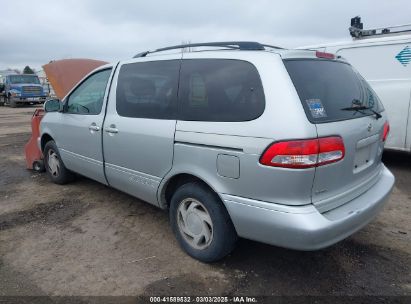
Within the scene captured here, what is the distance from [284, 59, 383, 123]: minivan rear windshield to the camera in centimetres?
256

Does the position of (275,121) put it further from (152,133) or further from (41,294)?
(41,294)

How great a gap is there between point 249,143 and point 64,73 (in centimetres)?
501

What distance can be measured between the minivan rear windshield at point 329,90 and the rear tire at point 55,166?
3813 millimetres

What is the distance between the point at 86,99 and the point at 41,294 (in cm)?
246

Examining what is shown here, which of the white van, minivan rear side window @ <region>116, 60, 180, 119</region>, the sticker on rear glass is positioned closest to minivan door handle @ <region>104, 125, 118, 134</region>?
minivan rear side window @ <region>116, 60, 180, 119</region>

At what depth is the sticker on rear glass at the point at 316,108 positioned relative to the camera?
251 centimetres

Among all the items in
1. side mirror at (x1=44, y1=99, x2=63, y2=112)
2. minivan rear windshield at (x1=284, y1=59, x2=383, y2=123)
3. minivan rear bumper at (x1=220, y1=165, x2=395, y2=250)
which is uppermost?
minivan rear windshield at (x1=284, y1=59, x2=383, y2=123)

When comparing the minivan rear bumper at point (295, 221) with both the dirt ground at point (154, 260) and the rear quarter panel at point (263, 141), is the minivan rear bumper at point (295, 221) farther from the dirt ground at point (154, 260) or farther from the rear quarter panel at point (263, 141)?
the dirt ground at point (154, 260)

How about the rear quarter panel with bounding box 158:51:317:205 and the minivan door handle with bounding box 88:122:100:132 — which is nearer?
the rear quarter panel with bounding box 158:51:317:205

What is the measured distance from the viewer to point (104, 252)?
3414 mm

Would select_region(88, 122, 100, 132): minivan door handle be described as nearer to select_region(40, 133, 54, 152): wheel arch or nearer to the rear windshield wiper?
select_region(40, 133, 54, 152): wheel arch

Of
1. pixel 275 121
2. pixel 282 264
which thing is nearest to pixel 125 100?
pixel 275 121

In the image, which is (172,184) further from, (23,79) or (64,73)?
(23,79)

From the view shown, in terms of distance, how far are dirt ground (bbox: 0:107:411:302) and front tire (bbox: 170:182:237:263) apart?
15 centimetres
